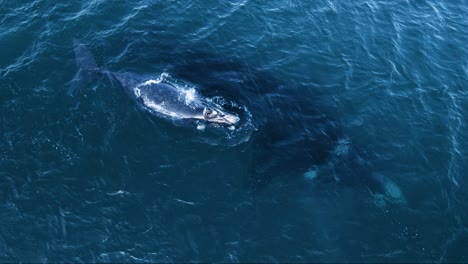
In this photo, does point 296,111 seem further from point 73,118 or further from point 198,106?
point 73,118

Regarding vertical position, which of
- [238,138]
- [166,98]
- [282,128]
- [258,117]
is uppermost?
[166,98]

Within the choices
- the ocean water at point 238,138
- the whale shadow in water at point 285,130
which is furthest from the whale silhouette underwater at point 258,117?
the ocean water at point 238,138

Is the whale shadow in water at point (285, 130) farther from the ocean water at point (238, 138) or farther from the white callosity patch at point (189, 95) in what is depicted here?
the white callosity patch at point (189, 95)

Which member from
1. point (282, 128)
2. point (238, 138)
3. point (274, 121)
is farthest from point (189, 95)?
point (282, 128)

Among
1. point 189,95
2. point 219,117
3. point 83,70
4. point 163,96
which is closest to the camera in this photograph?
point 219,117

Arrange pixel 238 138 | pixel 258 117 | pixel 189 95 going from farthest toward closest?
pixel 189 95, pixel 258 117, pixel 238 138

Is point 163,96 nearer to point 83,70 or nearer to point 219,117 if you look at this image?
point 219,117
